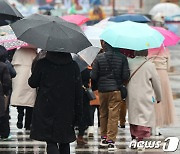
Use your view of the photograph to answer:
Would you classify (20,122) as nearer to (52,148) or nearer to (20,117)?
(20,117)

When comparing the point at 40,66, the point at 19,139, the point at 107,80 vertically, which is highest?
the point at 40,66

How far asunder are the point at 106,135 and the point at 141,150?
0.64 meters

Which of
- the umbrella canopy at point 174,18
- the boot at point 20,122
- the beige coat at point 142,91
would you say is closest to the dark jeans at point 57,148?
the beige coat at point 142,91

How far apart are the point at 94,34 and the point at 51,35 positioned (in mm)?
3573

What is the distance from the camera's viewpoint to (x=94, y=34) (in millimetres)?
11102

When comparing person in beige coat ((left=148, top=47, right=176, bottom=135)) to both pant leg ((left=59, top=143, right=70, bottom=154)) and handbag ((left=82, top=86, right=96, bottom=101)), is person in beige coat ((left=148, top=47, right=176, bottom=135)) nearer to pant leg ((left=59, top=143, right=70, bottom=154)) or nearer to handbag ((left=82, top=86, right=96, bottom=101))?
handbag ((left=82, top=86, right=96, bottom=101))

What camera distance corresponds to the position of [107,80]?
9648 mm

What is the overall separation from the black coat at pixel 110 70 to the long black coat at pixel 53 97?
6.61 ft

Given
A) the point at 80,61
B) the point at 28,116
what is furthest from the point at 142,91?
the point at 28,116

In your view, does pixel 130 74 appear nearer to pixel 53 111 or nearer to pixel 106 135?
pixel 106 135

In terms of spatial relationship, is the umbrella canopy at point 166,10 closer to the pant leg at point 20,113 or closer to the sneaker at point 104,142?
the pant leg at point 20,113

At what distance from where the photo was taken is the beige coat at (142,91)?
961 cm

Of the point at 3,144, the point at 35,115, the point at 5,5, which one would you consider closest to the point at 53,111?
the point at 35,115

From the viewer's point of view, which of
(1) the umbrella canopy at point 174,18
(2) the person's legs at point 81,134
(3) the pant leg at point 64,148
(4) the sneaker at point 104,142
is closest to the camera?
(3) the pant leg at point 64,148
